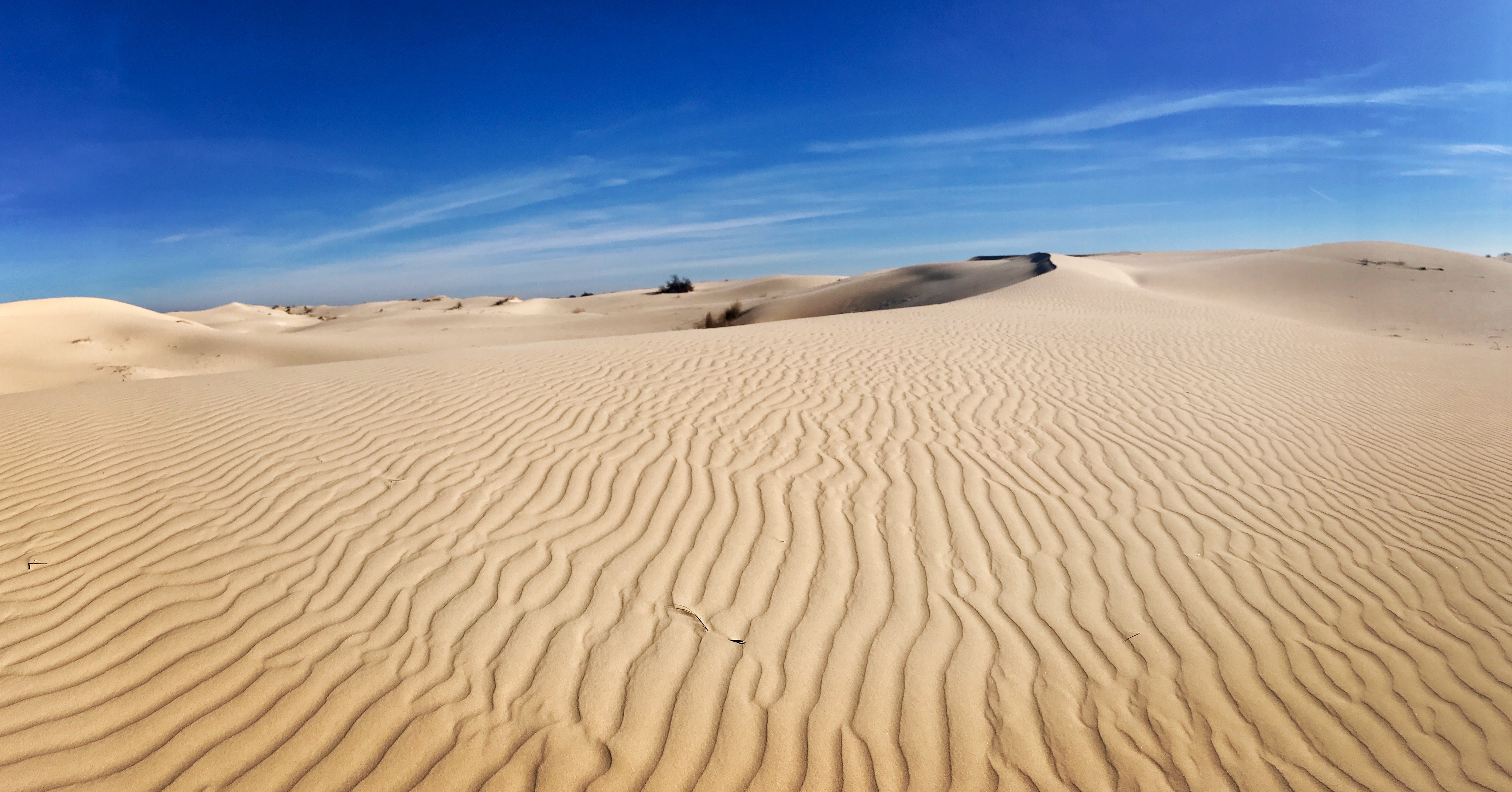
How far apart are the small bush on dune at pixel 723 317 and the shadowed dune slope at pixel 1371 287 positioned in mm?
16393

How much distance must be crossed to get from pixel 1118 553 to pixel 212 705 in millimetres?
4702

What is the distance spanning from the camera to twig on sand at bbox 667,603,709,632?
3.20 m

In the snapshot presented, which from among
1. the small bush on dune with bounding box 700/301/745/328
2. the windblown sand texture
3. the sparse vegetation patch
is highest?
the sparse vegetation patch

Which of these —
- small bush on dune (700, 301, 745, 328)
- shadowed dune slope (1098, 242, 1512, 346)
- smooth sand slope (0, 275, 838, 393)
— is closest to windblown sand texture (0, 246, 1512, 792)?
smooth sand slope (0, 275, 838, 393)

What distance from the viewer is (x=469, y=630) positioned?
318 cm

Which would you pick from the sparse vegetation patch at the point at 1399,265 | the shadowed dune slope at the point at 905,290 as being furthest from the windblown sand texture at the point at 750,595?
the sparse vegetation patch at the point at 1399,265

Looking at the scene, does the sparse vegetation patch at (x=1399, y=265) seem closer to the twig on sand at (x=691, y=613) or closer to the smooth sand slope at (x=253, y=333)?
the smooth sand slope at (x=253, y=333)

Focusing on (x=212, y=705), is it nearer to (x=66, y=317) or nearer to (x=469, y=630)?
(x=469, y=630)

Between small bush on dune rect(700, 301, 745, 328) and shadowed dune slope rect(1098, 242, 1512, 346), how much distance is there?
1639cm

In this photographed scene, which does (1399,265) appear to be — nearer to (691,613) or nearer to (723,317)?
(723,317)

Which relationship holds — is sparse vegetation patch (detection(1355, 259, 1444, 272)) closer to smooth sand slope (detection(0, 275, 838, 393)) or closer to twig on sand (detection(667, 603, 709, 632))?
smooth sand slope (detection(0, 275, 838, 393))

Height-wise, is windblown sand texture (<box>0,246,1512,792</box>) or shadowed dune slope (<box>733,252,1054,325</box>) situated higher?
shadowed dune slope (<box>733,252,1054,325</box>)

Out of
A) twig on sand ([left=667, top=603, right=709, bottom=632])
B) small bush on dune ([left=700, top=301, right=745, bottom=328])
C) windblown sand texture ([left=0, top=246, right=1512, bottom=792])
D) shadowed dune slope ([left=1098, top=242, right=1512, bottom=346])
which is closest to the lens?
windblown sand texture ([left=0, top=246, right=1512, bottom=792])

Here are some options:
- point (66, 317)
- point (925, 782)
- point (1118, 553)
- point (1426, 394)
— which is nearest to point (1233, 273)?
point (1426, 394)
